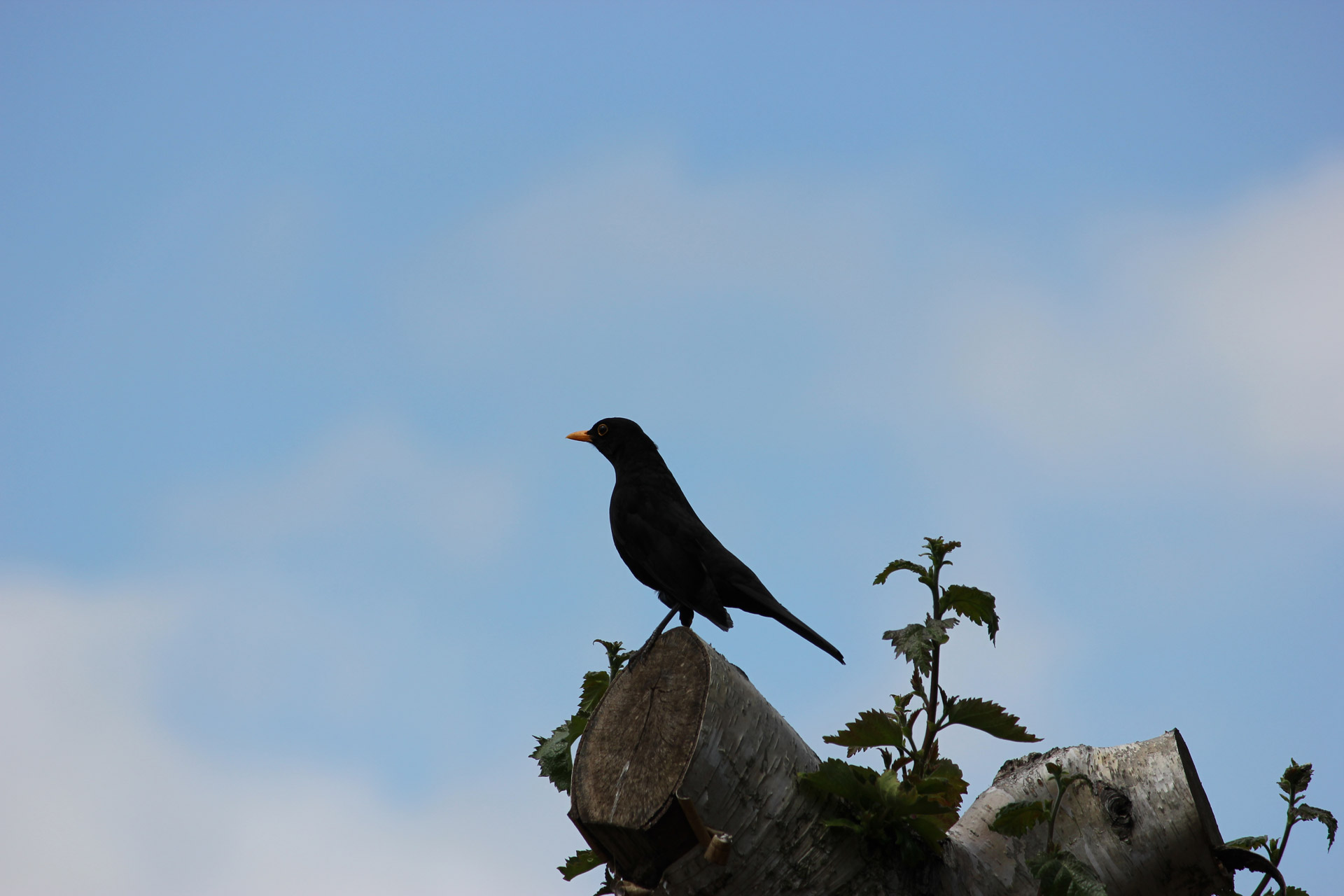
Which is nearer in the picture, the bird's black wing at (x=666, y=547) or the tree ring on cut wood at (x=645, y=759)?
the tree ring on cut wood at (x=645, y=759)

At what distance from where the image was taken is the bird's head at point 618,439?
21.4 feet

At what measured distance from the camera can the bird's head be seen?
21.4ft

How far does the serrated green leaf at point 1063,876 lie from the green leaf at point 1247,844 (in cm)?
82

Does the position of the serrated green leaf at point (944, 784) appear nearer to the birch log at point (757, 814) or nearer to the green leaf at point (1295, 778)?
the birch log at point (757, 814)

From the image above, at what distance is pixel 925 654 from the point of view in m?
3.54

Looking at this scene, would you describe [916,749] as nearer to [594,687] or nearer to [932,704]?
[932,704]

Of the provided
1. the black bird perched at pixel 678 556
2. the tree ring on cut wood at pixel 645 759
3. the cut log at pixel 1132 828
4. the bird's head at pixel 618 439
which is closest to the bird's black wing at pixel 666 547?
the black bird perched at pixel 678 556

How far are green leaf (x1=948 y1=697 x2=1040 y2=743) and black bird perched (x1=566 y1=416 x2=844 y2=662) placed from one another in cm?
150

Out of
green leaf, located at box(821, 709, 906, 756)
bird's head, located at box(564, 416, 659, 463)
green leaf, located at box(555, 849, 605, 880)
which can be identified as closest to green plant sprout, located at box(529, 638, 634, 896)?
green leaf, located at box(555, 849, 605, 880)

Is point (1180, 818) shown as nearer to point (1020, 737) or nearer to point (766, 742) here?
point (1020, 737)

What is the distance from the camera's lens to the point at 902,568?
3.68 m

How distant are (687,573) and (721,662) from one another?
2051 mm

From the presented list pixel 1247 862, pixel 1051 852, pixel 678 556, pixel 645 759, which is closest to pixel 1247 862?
pixel 1247 862

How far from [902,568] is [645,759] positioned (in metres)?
1.11
